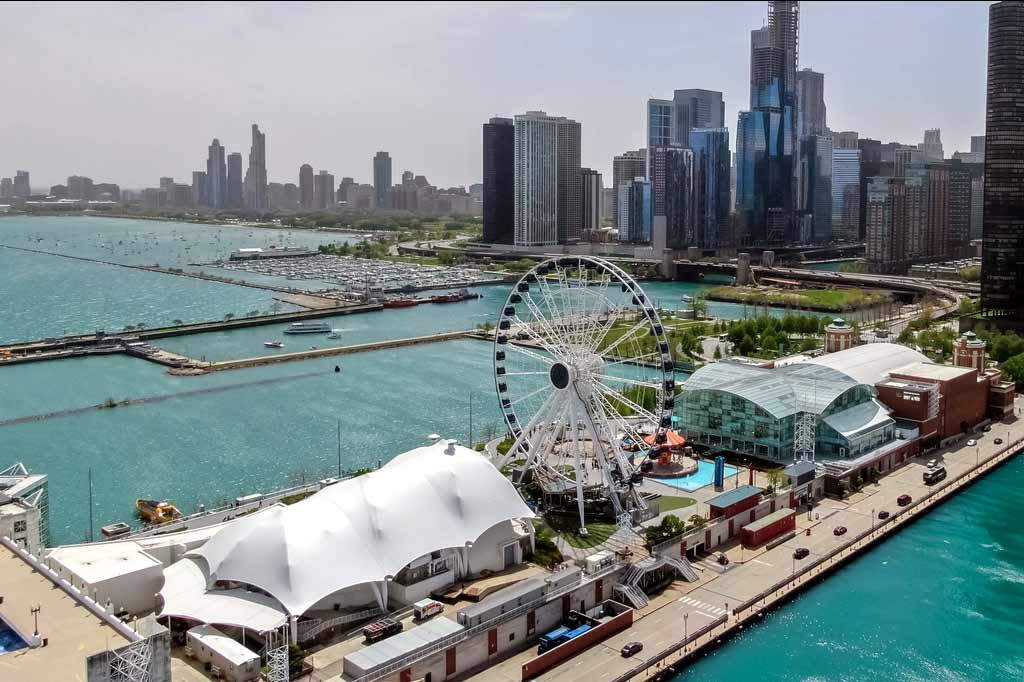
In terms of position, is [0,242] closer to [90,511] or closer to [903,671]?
[90,511]

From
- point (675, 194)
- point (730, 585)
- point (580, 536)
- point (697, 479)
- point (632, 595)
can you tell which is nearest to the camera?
point (632, 595)

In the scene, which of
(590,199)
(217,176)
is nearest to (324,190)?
(217,176)

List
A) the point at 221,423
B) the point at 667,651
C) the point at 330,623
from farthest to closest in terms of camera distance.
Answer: the point at 221,423
the point at 667,651
the point at 330,623

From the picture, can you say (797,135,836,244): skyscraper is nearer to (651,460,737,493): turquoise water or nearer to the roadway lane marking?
(651,460,737,493): turquoise water

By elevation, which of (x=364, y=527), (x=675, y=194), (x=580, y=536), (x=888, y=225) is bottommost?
(x=580, y=536)

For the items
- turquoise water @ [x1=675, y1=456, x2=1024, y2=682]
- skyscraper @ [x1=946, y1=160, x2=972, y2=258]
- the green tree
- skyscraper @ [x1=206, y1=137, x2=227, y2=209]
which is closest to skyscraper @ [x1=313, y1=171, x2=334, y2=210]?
skyscraper @ [x1=206, y1=137, x2=227, y2=209]

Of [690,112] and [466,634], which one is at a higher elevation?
[690,112]

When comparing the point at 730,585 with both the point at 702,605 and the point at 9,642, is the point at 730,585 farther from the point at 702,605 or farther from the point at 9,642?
the point at 9,642
